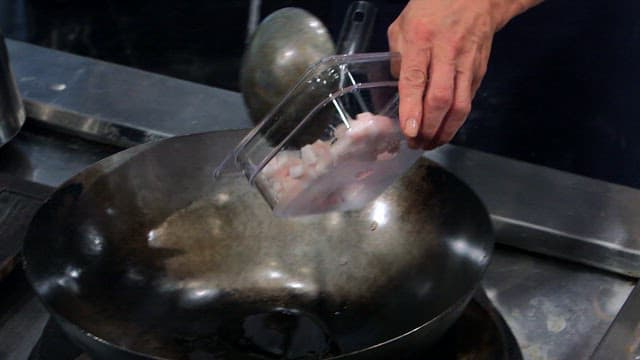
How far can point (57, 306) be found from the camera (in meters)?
0.61

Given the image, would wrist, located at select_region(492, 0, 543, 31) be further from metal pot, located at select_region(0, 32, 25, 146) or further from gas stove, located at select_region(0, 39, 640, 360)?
metal pot, located at select_region(0, 32, 25, 146)

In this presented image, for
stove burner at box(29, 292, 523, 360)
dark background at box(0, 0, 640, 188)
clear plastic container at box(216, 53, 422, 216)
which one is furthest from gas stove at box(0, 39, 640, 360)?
dark background at box(0, 0, 640, 188)

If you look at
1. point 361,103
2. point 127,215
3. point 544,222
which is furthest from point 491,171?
point 127,215

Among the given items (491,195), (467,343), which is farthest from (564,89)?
(467,343)

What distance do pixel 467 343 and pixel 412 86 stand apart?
0.73ft

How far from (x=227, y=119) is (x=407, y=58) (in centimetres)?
40

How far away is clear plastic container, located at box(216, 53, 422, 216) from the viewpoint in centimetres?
61

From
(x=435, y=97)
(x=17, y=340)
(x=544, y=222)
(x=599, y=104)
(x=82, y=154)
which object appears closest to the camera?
(x=435, y=97)

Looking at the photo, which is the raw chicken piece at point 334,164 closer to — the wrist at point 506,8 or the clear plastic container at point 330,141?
the clear plastic container at point 330,141

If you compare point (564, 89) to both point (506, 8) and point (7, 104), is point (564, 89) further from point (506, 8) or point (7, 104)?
point (7, 104)

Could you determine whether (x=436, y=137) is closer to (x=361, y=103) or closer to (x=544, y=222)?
(x=361, y=103)

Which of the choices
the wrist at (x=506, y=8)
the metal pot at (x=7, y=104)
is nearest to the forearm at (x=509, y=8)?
the wrist at (x=506, y=8)

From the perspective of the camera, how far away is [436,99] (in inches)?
22.9

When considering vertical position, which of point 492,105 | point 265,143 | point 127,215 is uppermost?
point 265,143
